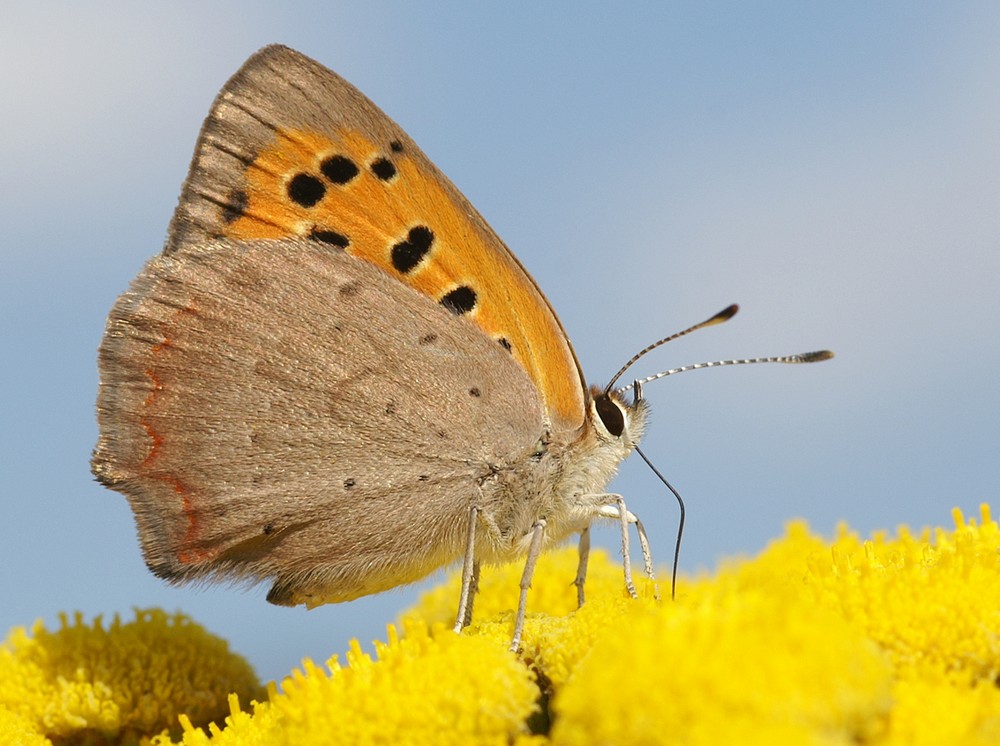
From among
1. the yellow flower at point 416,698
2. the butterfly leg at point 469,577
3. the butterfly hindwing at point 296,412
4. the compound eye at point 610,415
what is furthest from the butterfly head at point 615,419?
the yellow flower at point 416,698

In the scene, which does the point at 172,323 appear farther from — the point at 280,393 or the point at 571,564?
the point at 571,564

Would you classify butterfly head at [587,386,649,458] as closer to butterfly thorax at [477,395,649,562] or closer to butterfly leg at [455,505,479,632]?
butterfly thorax at [477,395,649,562]

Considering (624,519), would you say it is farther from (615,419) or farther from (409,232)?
(409,232)

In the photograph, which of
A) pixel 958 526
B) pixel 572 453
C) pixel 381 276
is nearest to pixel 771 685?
pixel 958 526

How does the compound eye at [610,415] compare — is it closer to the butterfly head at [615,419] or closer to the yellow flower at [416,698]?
the butterfly head at [615,419]

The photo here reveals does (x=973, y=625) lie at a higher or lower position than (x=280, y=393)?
lower

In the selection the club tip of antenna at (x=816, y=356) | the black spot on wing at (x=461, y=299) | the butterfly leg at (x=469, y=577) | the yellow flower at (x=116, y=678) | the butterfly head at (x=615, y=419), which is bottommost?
the yellow flower at (x=116, y=678)

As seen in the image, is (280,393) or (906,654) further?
(280,393)

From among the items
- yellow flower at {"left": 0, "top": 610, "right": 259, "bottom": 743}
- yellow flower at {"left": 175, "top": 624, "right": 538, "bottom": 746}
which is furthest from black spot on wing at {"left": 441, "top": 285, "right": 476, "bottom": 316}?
yellow flower at {"left": 0, "top": 610, "right": 259, "bottom": 743}
